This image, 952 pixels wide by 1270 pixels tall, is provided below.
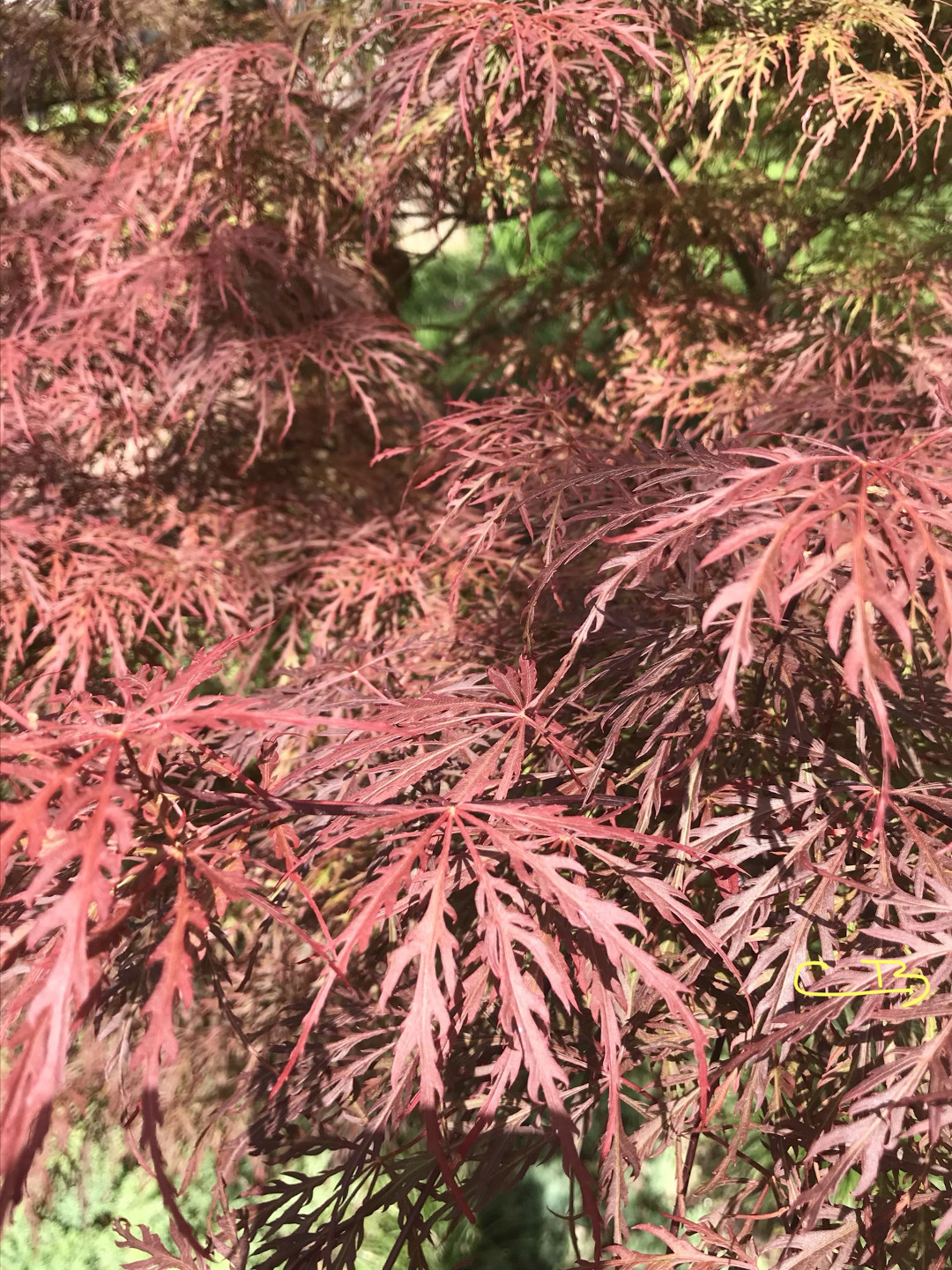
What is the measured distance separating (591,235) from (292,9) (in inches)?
40.4

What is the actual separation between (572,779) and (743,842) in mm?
218

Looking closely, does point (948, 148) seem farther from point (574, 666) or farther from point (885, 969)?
point (885, 969)

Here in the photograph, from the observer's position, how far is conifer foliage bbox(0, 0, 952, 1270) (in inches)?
32.0

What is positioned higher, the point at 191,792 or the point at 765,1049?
the point at 191,792

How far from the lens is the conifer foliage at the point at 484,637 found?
0.81 m

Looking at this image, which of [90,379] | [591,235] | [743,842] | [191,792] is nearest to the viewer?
[191,792]

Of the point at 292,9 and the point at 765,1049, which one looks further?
the point at 292,9

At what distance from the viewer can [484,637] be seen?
5.11 feet

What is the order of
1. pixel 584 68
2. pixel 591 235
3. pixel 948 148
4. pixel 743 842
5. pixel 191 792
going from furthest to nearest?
pixel 591 235 < pixel 948 148 < pixel 584 68 < pixel 743 842 < pixel 191 792

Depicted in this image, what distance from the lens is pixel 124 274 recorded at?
1.83 metres

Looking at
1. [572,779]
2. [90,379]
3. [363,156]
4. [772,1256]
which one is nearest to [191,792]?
[572,779]

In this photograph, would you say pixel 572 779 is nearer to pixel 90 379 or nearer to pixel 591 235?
pixel 90 379

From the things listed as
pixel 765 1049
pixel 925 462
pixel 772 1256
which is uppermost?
pixel 925 462

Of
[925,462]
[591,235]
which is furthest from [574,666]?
[591,235]
